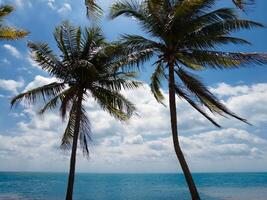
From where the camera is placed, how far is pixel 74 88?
1945 centimetres

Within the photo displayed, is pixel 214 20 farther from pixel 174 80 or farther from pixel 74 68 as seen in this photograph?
pixel 74 68

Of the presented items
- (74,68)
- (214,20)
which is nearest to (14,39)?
(74,68)

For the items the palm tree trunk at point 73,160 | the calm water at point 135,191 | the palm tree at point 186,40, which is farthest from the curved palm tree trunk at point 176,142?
the calm water at point 135,191

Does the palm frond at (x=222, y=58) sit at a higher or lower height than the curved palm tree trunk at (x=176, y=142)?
higher

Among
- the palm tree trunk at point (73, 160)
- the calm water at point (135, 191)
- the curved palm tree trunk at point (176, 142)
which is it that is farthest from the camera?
the calm water at point (135, 191)

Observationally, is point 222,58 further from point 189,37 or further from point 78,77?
point 78,77

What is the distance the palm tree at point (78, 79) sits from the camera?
1942cm

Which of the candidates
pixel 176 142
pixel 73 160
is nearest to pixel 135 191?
pixel 73 160

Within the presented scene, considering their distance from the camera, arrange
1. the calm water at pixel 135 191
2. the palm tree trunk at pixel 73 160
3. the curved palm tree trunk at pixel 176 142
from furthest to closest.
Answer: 1. the calm water at pixel 135 191
2. the palm tree trunk at pixel 73 160
3. the curved palm tree trunk at pixel 176 142

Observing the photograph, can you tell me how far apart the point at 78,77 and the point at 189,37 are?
661 centimetres

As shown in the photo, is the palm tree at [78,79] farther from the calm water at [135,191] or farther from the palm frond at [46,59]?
the calm water at [135,191]

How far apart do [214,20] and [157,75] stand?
351 cm

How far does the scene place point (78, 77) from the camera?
19.5 m

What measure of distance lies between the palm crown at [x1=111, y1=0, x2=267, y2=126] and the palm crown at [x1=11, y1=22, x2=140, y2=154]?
378 cm
